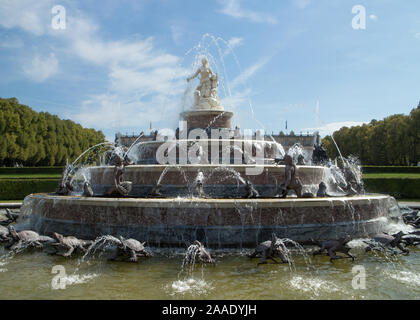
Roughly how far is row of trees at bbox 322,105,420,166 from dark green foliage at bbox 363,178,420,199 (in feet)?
103

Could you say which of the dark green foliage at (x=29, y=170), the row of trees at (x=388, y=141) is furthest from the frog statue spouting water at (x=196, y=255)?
the row of trees at (x=388, y=141)

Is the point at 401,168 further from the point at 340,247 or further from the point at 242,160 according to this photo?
the point at 340,247

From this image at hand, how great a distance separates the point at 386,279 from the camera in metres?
6.13

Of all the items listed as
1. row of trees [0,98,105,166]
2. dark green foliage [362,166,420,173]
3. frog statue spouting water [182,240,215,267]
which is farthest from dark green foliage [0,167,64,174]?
frog statue spouting water [182,240,215,267]

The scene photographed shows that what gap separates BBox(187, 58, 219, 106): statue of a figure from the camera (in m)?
19.0

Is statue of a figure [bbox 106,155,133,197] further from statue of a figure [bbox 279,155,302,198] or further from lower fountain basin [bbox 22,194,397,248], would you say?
statue of a figure [bbox 279,155,302,198]

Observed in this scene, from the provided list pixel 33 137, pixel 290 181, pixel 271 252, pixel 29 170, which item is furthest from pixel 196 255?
pixel 33 137

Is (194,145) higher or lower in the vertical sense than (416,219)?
higher

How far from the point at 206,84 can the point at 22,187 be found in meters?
13.1

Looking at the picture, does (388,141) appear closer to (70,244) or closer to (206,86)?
(206,86)

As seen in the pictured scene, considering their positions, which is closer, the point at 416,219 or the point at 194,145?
the point at 416,219

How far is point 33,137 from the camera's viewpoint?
161 feet

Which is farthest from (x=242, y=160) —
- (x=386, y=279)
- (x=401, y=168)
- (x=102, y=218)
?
(x=401, y=168)
